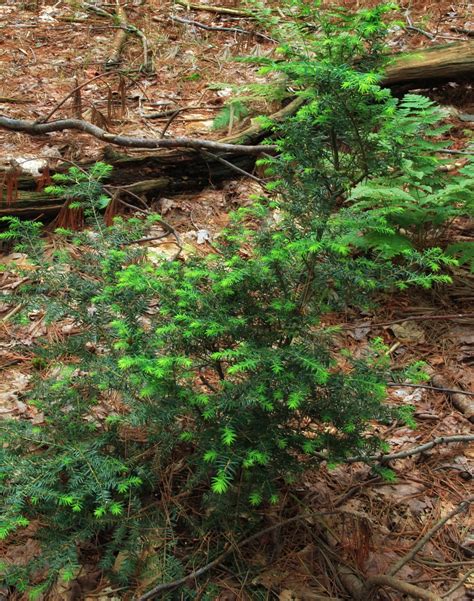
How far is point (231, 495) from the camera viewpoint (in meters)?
2.21

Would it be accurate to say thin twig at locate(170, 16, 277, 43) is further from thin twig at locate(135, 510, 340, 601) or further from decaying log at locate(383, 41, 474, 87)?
thin twig at locate(135, 510, 340, 601)

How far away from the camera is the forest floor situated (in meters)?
2.34

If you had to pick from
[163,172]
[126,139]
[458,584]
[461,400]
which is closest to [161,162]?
[163,172]

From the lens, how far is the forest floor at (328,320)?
7.68 ft

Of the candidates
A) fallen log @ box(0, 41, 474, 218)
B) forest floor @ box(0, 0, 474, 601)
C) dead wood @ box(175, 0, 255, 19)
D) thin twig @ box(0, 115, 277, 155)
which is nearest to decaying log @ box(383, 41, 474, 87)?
forest floor @ box(0, 0, 474, 601)

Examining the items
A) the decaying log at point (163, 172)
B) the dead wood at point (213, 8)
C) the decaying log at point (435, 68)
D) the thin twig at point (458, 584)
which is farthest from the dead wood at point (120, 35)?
the thin twig at point (458, 584)

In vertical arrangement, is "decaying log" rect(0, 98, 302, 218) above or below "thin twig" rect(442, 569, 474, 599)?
above

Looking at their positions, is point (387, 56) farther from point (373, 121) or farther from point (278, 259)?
point (278, 259)

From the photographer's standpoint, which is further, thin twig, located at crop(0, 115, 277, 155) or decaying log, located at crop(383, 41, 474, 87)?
decaying log, located at crop(383, 41, 474, 87)

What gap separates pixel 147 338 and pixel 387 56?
1421mm

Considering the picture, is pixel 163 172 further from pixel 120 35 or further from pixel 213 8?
pixel 213 8

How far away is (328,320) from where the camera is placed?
12.6 ft

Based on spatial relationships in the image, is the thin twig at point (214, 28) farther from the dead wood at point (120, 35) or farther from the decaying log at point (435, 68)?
the decaying log at point (435, 68)

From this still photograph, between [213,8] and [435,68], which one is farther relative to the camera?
[213,8]
